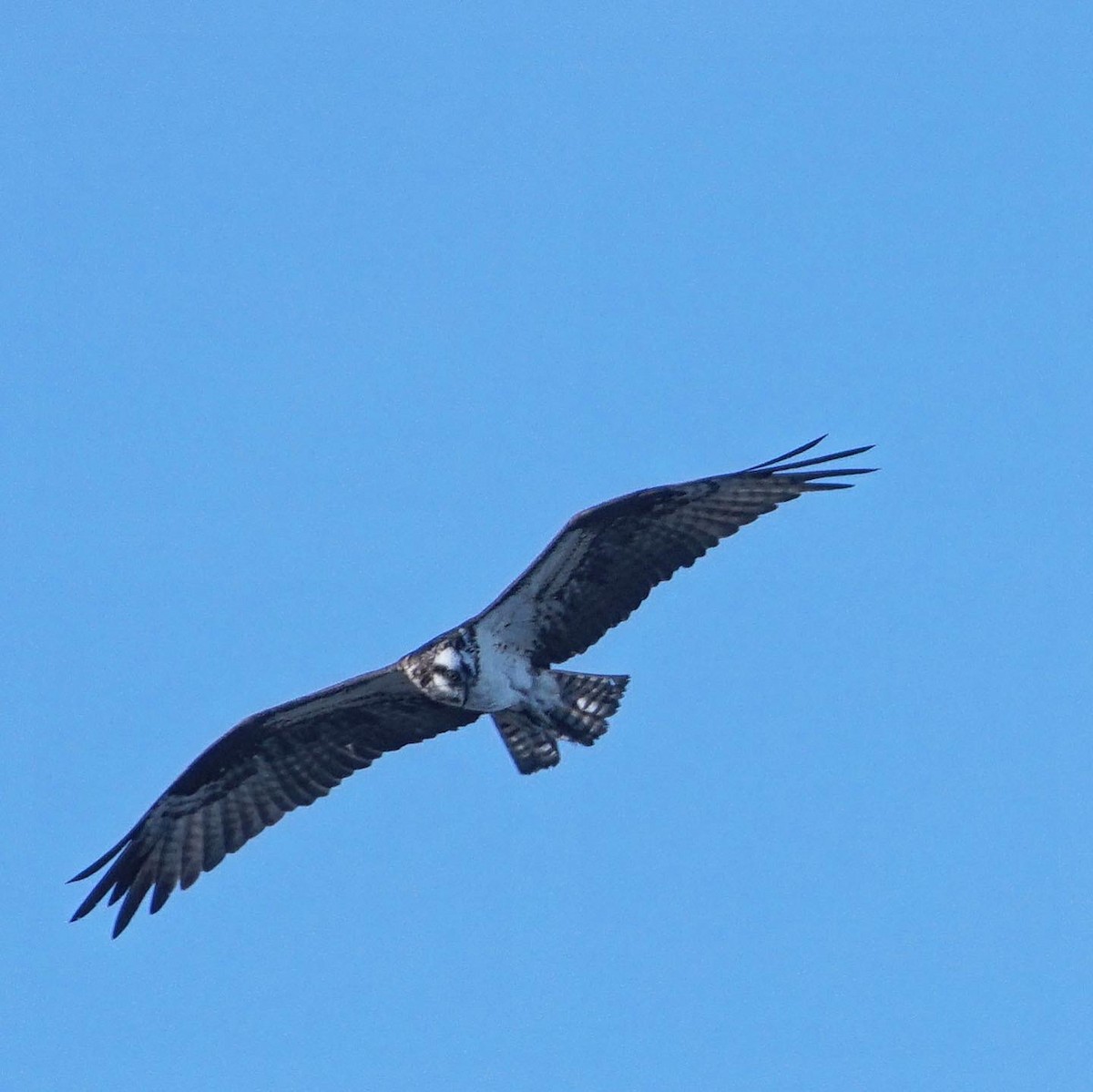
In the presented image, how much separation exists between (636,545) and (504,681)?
4.34 feet

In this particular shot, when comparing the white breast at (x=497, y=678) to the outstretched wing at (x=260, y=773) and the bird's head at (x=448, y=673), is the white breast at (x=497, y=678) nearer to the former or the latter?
the bird's head at (x=448, y=673)

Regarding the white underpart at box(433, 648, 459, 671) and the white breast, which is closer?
the white underpart at box(433, 648, 459, 671)

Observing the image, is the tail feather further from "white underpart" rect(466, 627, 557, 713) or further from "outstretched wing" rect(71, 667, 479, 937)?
"outstretched wing" rect(71, 667, 479, 937)

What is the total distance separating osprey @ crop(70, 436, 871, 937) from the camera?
14484mm

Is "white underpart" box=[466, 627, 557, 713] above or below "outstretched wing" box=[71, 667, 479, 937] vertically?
below

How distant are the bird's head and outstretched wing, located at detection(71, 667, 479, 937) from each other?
1.86ft

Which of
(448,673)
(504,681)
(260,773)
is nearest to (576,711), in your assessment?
(504,681)

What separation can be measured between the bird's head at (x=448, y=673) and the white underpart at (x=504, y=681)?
0.32 ft

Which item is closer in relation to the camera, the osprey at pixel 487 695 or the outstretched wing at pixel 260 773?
the osprey at pixel 487 695

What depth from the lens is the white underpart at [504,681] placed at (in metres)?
14.6

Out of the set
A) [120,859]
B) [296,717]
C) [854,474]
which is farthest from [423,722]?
[854,474]

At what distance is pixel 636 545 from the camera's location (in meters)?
14.6

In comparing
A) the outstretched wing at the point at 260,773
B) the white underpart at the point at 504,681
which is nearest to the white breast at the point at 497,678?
the white underpart at the point at 504,681

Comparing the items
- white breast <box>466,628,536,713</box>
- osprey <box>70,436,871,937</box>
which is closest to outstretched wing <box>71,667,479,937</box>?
osprey <box>70,436,871,937</box>
